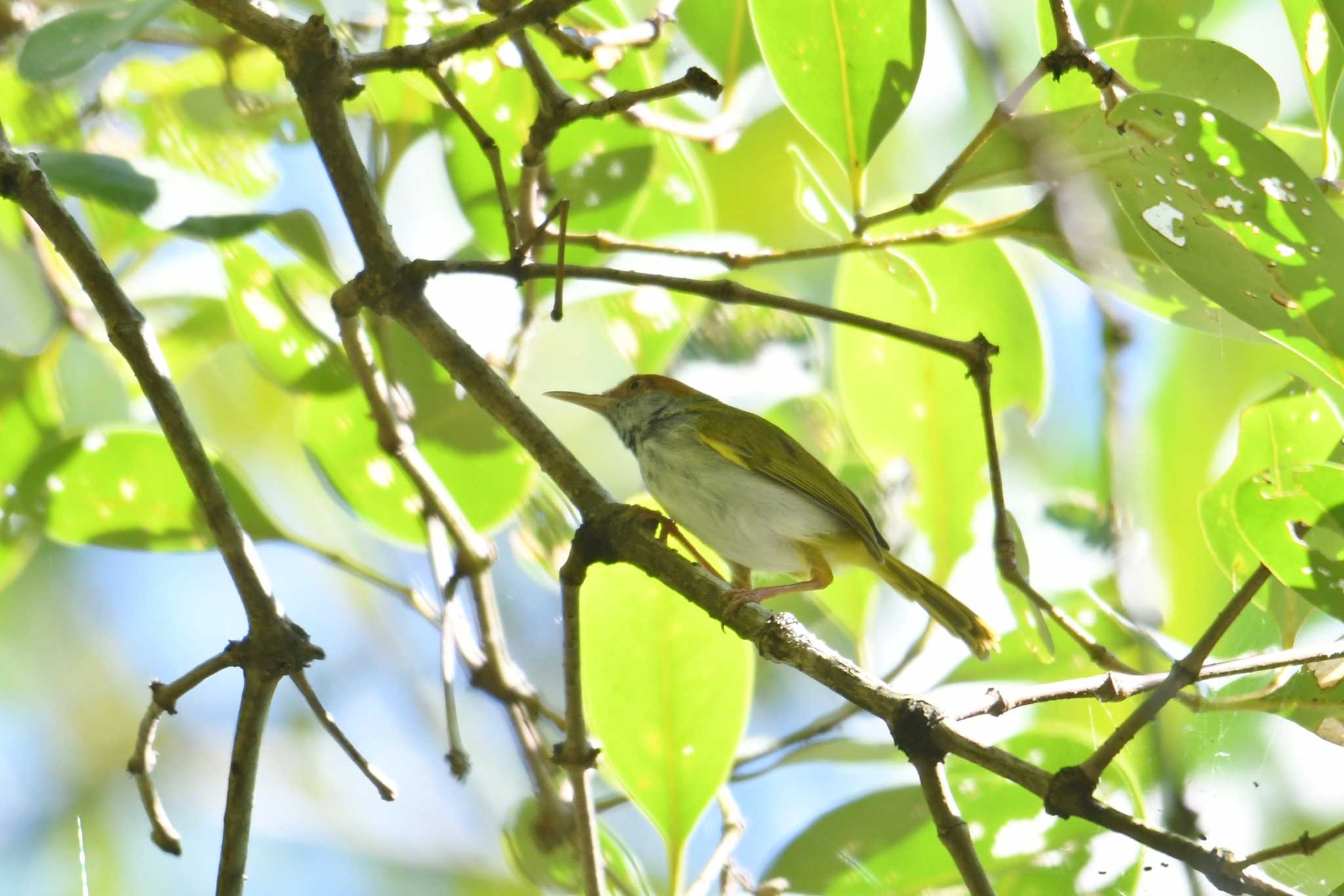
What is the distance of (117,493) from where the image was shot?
2.69 meters

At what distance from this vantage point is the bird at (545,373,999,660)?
2.83 m

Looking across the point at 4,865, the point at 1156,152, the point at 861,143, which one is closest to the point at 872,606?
the point at 861,143

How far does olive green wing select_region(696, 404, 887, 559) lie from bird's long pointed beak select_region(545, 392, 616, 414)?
1.72 feet

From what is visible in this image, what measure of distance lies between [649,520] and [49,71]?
1.45m

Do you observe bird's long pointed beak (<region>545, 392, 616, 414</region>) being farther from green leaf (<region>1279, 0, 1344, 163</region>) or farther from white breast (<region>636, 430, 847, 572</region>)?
green leaf (<region>1279, 0, 1344, 163</region>)

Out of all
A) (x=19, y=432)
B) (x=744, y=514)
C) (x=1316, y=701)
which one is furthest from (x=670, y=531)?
(x=19, y=432)

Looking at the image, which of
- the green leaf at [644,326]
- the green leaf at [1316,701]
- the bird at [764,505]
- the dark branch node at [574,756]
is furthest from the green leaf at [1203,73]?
the dark branch node at [574,756]

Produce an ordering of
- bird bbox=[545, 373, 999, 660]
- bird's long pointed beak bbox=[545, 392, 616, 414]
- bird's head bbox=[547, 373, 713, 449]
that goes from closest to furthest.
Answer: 1. bird bbox=[545, 373, 999, 660]
2. bird's head bbox=[547, 373, 713, 449]
3. bird's long pointed beak bbox=[545, 392, 616, 414]

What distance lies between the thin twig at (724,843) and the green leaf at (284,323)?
50.1 inches

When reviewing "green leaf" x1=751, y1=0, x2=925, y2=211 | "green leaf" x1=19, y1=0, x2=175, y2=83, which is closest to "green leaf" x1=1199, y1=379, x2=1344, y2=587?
"green leaf" x1=751, y1=0, x2=925, y2=211

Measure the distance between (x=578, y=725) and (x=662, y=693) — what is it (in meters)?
0.48

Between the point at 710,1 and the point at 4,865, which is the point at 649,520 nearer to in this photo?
the point at 710,1

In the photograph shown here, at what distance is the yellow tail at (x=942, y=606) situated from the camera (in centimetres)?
258

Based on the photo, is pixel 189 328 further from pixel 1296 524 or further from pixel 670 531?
pixel 1296 524
